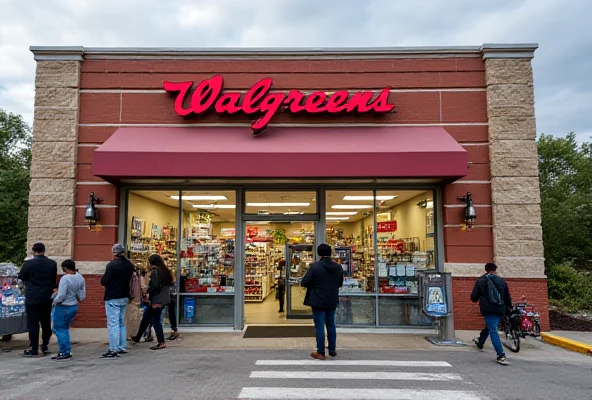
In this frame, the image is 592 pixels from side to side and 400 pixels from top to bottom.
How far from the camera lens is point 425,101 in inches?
451

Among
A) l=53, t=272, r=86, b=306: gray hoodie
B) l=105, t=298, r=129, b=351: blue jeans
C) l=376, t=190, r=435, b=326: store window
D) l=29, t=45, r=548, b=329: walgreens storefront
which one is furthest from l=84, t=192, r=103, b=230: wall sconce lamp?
l=376, t=190, r=435, b=326: store window

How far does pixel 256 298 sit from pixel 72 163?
686 cm

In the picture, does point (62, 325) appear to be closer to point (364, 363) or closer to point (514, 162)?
point (364, 363)

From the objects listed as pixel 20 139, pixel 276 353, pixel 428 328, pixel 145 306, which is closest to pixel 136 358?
pixel 145 306

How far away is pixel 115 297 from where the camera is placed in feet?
27.2

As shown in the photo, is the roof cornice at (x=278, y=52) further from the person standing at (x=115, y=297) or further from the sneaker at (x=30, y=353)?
the sneaker at (x=30, y=353)

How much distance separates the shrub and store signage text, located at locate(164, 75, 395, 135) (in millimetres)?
8110

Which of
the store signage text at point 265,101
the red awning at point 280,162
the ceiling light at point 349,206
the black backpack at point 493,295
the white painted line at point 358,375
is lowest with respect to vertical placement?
the white painted line at point 358,375

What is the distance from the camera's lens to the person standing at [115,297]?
8.25 metres

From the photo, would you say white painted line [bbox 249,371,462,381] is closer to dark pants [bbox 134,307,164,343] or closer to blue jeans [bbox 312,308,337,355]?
blue jeans [bbox 312,308,337,355]

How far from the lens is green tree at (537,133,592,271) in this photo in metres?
17.1

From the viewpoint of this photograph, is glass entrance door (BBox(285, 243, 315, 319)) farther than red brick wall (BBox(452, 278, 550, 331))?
Yes

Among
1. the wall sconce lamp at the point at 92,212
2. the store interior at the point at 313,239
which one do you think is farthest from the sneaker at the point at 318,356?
the wall sconce lamp at the point at 92,212

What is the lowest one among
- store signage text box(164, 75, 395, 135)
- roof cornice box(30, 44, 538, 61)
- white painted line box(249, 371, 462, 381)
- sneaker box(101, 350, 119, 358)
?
white painted line box(249, 371, 462, 381)
